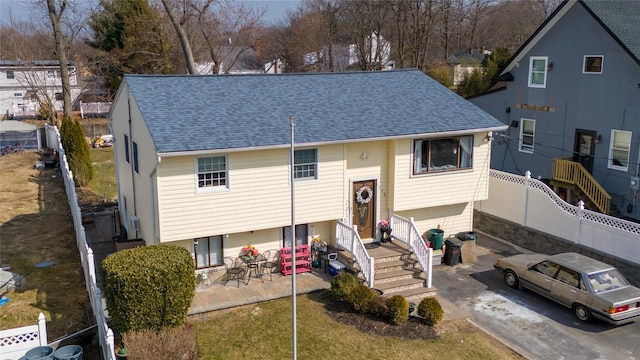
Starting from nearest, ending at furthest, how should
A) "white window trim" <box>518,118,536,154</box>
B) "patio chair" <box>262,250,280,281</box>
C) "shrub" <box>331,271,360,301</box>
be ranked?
Result: 1. "shrub" <box>331,271,360,301</box>
2. "patio chair" <box>262,250,280,281</box>
3. "white window trim" <box>518,118,536,154</box>

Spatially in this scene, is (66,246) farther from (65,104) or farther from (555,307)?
(65,104)

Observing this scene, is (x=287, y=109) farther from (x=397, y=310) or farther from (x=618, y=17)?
(x=618, y=17)

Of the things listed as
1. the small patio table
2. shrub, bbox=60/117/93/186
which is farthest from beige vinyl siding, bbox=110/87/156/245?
shrub, bbox=60/117/93/186

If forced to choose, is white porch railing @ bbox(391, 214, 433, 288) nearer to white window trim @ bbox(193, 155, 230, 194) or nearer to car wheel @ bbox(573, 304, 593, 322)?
car wheel @ bbox(573, 304, 593, 322)

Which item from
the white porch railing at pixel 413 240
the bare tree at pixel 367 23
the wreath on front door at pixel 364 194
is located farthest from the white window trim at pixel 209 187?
the bare tree at pixel 367 23

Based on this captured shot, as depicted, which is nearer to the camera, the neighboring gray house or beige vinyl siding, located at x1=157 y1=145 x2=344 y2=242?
beige vinyl siding, located at x1=157 y1=145 x2=344 y2=242

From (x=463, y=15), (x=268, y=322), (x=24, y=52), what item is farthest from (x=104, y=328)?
(x=463, y=15)

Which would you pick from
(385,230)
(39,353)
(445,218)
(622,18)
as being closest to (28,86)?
(385,230)
